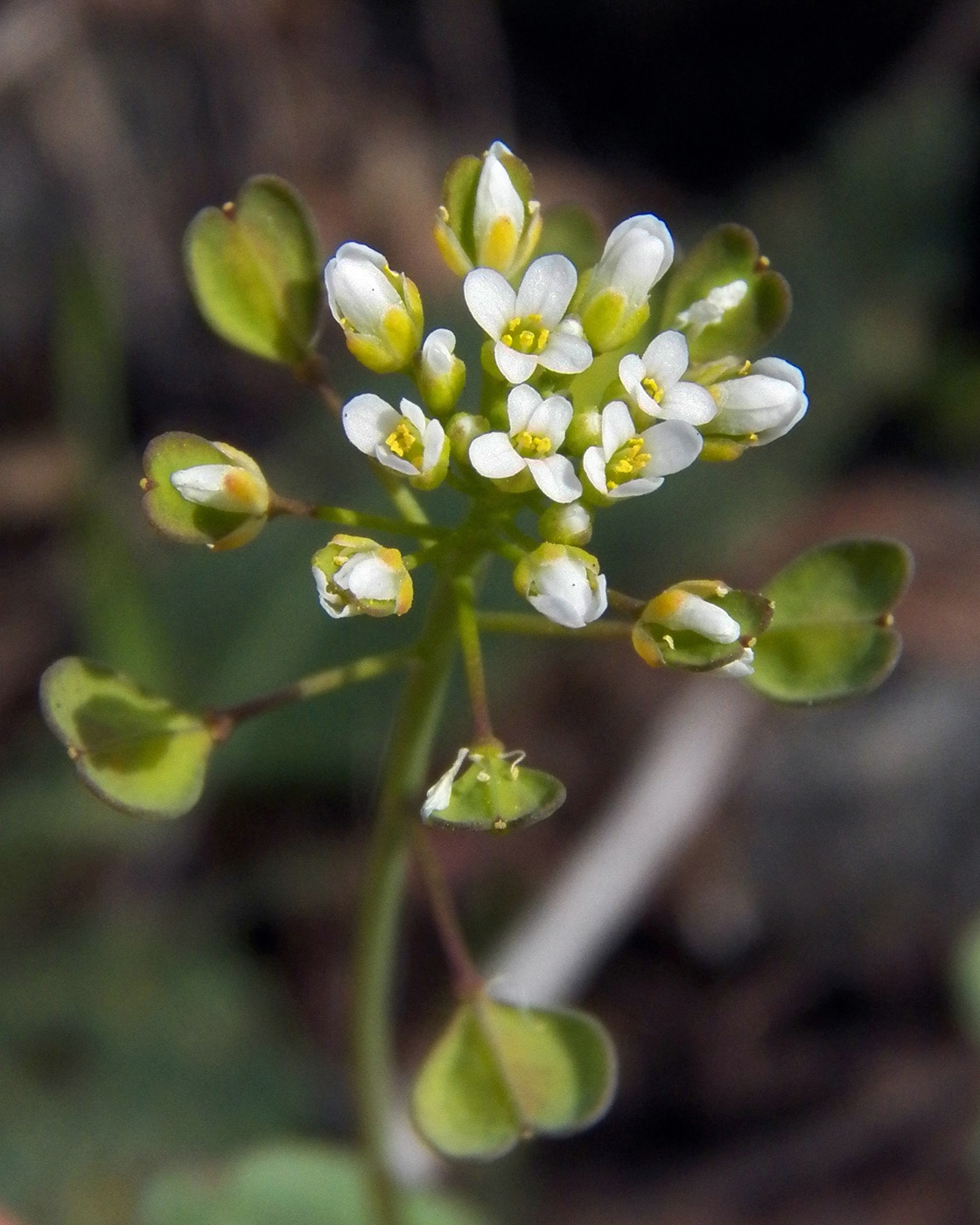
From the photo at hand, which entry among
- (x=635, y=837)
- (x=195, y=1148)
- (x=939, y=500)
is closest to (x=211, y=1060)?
(x=195, y=1148)

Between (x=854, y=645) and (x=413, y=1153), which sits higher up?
(x=854, y=645)

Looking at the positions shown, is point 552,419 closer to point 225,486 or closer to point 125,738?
point 225,486

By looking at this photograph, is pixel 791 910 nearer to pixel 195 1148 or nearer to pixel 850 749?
pixel 850 749

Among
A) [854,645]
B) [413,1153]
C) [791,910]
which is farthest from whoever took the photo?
[791,910]

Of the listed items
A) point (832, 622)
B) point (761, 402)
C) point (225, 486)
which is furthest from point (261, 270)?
point (832, 622)

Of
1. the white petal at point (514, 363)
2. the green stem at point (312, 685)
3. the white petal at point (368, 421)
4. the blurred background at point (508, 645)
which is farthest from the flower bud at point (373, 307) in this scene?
the blurred background at point (508, 645)
